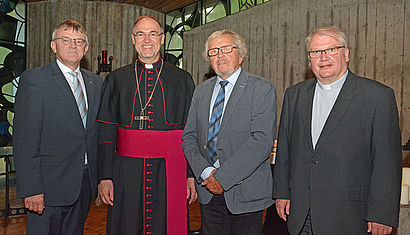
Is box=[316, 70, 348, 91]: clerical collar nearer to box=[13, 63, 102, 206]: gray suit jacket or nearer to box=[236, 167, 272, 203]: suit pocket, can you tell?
box=[236, 167, 272, 203]: suit pocket

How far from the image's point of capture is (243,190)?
2.09 m

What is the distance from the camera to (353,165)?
182cm

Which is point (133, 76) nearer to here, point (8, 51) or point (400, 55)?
point (400, 55)

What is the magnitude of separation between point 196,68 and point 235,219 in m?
6.18

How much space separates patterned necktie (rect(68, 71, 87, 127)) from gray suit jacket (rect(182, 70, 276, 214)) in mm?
747

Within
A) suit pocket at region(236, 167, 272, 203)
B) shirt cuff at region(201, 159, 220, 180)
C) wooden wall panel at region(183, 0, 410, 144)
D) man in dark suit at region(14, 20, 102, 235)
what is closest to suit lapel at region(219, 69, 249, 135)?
shirt cuff at region(201, 159, 220, 180)

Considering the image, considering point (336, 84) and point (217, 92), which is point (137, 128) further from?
point (336, 84)

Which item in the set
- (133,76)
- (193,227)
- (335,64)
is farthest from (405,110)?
(133,76)

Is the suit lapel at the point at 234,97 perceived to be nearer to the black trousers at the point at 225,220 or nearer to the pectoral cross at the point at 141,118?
the black trousers at the point at 225,220

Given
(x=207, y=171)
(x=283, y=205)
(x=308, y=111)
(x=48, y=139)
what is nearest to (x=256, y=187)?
(x=283, y=205)

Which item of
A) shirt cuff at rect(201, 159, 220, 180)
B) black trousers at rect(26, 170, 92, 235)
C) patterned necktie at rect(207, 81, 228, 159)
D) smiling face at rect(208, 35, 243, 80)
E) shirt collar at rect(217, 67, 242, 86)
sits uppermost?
smiling face at rect(208, 35, 243, 80)

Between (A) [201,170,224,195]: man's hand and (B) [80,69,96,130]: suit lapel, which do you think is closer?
(A) [201,170,224,195]: man's hand

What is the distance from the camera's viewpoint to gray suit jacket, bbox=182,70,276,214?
2045 millimetres

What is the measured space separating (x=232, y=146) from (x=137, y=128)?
70 centimetres
